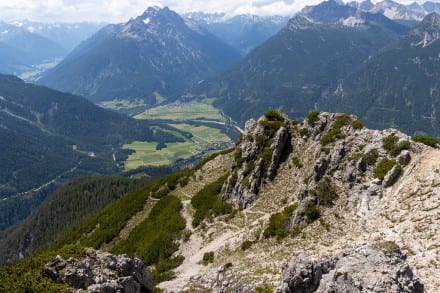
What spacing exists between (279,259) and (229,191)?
36.2 meters

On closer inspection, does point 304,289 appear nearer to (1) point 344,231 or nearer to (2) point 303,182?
(1) point 344,231

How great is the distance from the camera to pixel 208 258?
2749 inches

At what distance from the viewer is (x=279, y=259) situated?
54.4m

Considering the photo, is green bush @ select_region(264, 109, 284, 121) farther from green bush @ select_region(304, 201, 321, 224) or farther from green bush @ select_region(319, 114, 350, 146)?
green bush @ select_region(304, 201, 321, 224)

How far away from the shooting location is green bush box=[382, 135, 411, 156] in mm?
61828

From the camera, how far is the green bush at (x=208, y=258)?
69.2m

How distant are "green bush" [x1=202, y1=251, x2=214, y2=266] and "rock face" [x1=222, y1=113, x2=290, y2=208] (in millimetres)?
15105

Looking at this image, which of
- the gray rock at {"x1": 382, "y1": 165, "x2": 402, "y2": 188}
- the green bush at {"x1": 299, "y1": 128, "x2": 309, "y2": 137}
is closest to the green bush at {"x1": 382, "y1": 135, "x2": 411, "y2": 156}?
the gray rock at {"x1": 382, "y1": 165, "x2": 402, "y2": 188}

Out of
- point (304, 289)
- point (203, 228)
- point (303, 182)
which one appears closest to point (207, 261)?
point (203, 228)

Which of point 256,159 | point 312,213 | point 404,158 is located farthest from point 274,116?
point 404,158

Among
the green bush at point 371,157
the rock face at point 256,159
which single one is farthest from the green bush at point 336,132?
the rock face at point 256,159

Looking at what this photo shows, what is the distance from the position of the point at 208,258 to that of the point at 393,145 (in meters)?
35.4

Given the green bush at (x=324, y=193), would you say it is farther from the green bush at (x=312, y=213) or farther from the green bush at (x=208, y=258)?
the green bush at (x=208, y=258)

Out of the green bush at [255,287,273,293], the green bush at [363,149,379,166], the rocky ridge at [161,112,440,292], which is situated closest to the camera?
the rocky ridge at [161,112,440,292]
